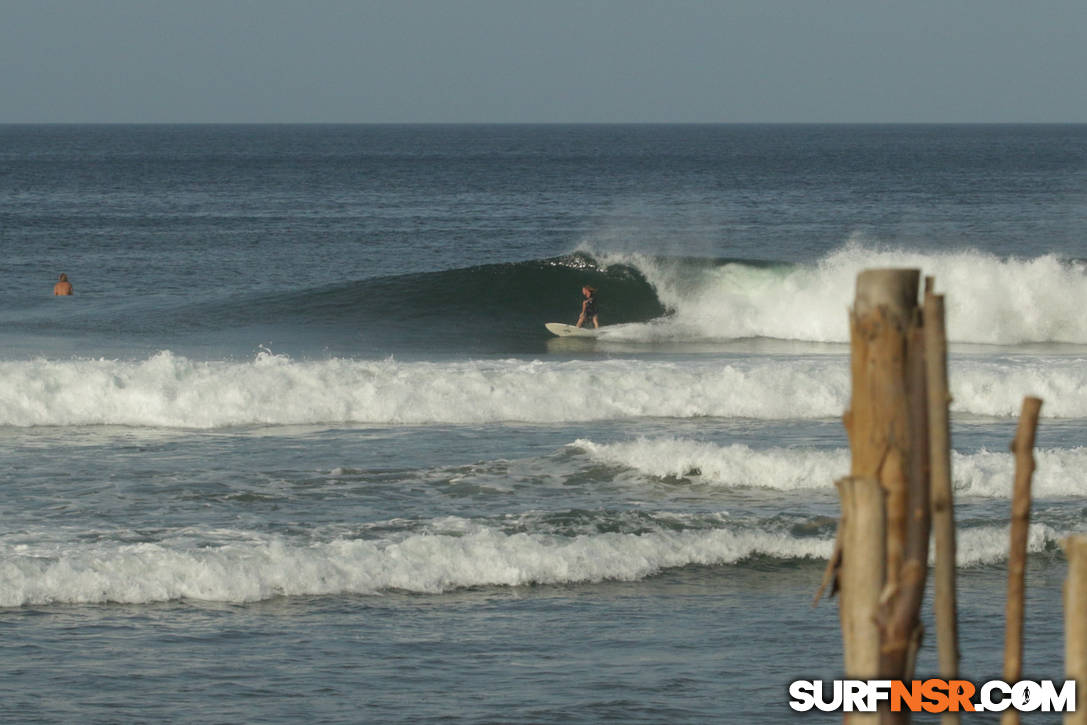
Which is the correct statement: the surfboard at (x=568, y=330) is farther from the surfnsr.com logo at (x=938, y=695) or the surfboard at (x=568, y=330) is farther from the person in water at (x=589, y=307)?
the surfnsr.com logo at (x=938, y=695)

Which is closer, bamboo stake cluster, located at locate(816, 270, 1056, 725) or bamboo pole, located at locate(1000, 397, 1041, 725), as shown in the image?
bamboo stake cluster, located at locate(816, 270, 1056, 725)

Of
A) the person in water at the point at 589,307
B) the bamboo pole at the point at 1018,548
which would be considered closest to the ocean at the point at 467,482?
the person in water at the point at 589,307

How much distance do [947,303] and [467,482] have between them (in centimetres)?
1739

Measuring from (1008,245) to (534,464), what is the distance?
3663 centimetres

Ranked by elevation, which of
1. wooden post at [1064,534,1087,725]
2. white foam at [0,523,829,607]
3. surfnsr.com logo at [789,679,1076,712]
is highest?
wooden post at [1064,534,1087,725]

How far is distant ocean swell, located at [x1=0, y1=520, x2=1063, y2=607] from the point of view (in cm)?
948

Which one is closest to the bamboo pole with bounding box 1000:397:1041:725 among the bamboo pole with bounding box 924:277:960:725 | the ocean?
the bamboo pole with bounding box 924:277:960:725

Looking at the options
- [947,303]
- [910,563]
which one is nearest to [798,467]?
[910,563]

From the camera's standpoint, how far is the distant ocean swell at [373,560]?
948 centimetres

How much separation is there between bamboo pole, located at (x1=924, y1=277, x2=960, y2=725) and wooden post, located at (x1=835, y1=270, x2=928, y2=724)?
0.12ft

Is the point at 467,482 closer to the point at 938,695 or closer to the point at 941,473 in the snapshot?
the point at 938,695

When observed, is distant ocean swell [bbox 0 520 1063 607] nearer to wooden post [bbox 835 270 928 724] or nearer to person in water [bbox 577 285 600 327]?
wooden post [bbox 835 270 928 724]

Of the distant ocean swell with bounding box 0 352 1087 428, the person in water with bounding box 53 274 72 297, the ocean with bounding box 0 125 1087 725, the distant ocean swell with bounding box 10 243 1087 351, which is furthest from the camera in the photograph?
the person in water with bounding box 53 274 72 297

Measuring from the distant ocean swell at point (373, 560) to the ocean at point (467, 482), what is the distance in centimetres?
3
